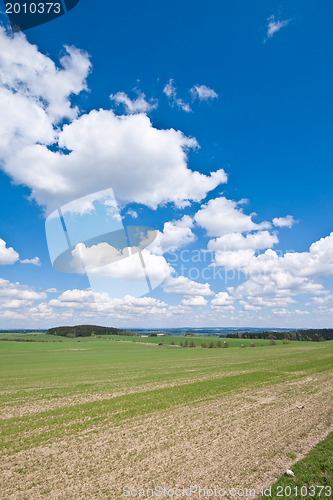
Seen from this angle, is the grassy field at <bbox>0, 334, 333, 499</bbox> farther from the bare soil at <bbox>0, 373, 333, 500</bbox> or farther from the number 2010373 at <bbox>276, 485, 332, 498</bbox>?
the number 2010373 at <bbox>276, 485, 332, 498</bbox>

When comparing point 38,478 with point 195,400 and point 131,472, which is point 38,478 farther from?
point 195,400

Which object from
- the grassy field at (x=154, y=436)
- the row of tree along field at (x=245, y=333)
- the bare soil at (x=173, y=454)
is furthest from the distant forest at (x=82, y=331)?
the bare soil at (x=173, y=454)

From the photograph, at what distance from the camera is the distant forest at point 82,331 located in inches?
5930

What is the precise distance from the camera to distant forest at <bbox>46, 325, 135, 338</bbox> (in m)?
151

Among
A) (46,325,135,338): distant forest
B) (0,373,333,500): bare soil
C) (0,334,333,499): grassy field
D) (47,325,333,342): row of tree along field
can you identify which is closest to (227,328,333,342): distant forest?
(47,325,333,342): row of tree along field

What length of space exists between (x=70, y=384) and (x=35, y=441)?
1552 centimetres

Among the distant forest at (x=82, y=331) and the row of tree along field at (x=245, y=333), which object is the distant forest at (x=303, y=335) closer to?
the row of tree along field at (x=245, y=333)

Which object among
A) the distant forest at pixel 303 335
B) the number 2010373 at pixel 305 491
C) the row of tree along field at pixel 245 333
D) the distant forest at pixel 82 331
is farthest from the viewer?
the distant forest at pixel 82 331

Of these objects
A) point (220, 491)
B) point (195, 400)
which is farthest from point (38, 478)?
point (195, 400)

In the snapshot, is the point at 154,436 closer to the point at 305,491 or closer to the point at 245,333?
the point at 305,491

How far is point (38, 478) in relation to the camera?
8602 mm

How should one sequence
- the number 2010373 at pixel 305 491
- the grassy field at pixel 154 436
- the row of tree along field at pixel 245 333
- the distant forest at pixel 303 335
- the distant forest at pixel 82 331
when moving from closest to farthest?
the number 2010373 at pixel 305 491 < the grassy field at pixel 154 436 < the distant forest at pixel 303 335 < the row of tree along field at pixel 245 333 < the distant forest at pixel 82 331

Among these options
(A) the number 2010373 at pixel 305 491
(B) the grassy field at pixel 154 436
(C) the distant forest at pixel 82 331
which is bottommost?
(C) the distant forest at pixel 82 331

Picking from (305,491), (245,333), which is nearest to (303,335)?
(245,333)
